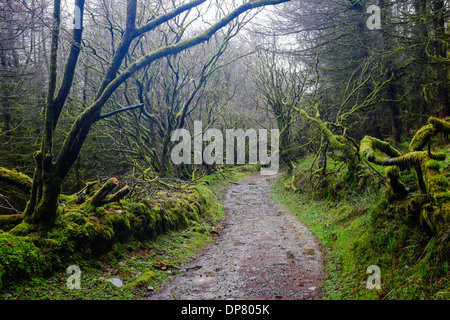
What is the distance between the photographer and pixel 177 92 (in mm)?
12562

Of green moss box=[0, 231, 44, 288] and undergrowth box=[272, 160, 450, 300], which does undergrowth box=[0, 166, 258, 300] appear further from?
undergrowth box=[272, 160, 450, 300]

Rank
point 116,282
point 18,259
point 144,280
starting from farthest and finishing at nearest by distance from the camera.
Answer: point 144,280 < point 116,282 < point 18,259

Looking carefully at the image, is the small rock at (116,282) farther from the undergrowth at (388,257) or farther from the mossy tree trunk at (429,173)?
the mossy tree trunk at (429,173)

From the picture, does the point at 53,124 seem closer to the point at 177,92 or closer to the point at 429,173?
the point at 429,173

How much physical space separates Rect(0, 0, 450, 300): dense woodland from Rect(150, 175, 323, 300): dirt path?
5.93 ft

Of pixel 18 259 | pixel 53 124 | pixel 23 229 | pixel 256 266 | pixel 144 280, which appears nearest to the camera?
pixel 18 259

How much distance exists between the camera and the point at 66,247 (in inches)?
166

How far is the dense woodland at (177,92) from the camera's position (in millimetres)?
4296

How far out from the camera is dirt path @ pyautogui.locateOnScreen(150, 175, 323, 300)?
413cm

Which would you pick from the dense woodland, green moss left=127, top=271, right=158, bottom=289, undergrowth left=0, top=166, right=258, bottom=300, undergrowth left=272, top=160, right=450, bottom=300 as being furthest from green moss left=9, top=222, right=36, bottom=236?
undergrowth left=272, top=160, right=450, bottom=300

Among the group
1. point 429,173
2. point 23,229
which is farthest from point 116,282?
point 429,173

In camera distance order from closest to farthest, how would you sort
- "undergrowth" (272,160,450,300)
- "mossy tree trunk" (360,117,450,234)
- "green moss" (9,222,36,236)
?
1. "undergrowth" (272,160,450,300)
2. "mossy tree trunk" (360,117,450,234)
3. "green moss" (9,222,36,236)

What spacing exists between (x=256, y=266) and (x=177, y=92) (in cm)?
921
